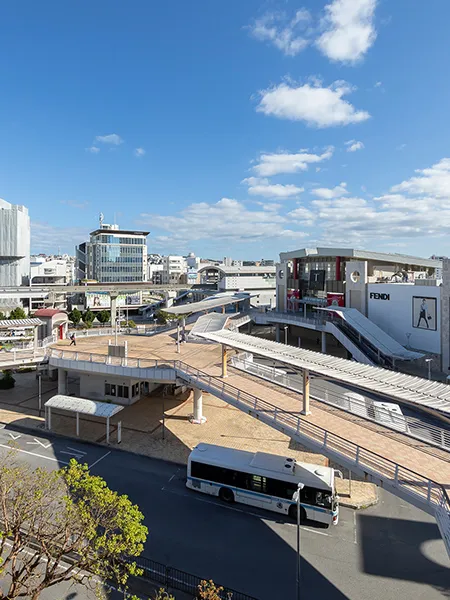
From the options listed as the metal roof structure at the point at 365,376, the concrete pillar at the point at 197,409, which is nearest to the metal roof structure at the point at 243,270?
the concrete pillar at the point at 197,409

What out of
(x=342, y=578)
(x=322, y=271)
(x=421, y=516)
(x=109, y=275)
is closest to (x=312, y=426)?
(x=342, y=578)

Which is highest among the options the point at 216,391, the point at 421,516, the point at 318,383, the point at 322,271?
the point at 322,271

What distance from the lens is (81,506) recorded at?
10.5 meters

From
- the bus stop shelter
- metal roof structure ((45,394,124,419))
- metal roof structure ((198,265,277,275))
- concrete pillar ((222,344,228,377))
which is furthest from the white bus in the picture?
metal roof structure ((198,265,277,275))

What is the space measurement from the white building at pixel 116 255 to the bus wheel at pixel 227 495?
96.3m

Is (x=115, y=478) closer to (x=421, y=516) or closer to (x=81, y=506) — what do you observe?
(x=81, y=506)

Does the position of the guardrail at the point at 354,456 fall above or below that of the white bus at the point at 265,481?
above

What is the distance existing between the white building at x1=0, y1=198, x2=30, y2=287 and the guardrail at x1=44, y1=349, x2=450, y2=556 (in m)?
76.1

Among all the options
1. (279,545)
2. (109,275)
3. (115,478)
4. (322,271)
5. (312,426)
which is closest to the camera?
(279,545)

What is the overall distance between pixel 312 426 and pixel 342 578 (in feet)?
18.0

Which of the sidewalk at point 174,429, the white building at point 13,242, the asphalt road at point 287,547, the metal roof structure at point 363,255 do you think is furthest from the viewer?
the white building at point 13,242

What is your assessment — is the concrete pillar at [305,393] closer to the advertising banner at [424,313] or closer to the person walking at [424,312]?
the advertising banner at [424,313]

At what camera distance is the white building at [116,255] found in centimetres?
10694

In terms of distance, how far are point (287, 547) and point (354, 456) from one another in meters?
4.67
